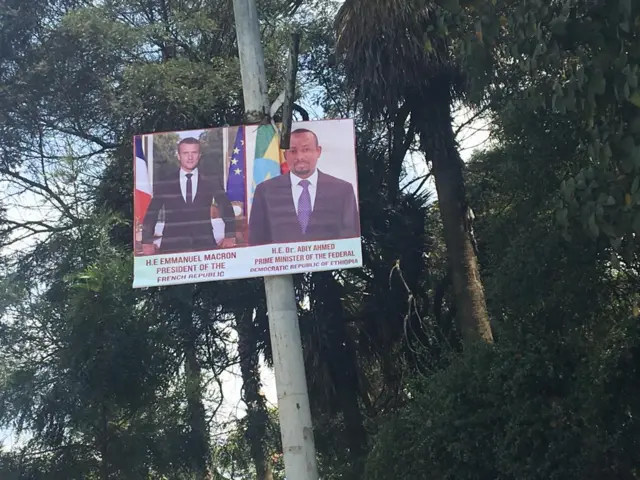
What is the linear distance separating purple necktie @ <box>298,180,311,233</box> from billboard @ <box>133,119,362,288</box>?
10 mm

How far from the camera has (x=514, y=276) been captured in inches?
387

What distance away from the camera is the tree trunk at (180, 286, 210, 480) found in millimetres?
11773

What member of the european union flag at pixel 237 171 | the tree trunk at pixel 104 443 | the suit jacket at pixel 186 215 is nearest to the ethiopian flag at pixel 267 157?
the european union flag at pixel 237 171

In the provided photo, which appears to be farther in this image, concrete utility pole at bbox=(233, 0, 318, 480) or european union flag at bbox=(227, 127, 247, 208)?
european union flag at bbox=(227, 127, 247, 208)

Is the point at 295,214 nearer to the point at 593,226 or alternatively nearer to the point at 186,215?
the point at 186,215

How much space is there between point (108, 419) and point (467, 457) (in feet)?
15.3

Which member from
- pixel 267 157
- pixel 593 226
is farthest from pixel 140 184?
pixel 593 226

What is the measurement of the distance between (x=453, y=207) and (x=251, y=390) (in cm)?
454

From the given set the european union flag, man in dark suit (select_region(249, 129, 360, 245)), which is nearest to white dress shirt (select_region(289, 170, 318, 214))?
man in dark suit (select_region(249, 129, 360, 245))

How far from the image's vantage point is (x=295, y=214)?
870 cm

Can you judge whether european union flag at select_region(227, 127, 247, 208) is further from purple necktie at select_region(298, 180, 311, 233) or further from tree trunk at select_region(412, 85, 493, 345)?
tree trunk at select_region(412, 85, 493, 345)

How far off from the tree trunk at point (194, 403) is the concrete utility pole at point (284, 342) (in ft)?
12.6

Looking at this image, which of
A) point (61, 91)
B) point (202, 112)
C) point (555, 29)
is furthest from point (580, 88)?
point (61, 91)

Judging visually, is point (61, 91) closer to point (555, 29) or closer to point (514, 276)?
point (514, 276)
